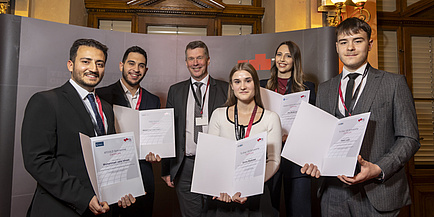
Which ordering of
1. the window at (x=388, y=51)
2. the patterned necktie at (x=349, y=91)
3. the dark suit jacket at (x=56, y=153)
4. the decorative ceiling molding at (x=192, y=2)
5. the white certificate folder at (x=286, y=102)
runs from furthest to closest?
the decorative ceiling molding at (x=192, y=2) < the window at (x=388, y=51) < the white certificate folder at (x=286, y=102) < the patterned necktie at (x=349, y=91) < the dark suit jacket at (x=56, y=153)

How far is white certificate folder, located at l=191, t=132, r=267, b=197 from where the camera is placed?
198 centimetres

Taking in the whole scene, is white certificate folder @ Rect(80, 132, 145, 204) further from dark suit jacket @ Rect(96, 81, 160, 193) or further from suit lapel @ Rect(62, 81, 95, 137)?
dark suit jacket @ Rect(96, 81, 160, 193)

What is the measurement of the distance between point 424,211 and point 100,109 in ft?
15.2

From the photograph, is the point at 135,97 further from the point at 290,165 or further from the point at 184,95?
the point at 290,165

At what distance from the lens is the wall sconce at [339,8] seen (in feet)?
13.3

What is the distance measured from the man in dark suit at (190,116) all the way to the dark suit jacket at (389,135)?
4.91 ft

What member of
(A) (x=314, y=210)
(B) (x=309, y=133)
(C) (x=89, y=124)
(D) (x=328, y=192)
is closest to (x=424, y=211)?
(A) (x=314, y=210)

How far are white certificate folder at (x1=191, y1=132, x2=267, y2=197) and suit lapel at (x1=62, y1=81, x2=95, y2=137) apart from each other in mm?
737

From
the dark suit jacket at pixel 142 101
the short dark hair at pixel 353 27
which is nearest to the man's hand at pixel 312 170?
the short dark hair at pixel 353 27

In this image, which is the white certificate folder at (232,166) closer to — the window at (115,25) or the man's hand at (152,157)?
the man's hand at (152,157)

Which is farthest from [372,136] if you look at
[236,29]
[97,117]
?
[236,29]

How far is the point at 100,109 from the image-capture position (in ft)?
7.10

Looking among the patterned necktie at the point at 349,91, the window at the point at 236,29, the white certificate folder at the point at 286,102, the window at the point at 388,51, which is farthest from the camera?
the window at the point at 236,29

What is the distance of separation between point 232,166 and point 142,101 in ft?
5.12
